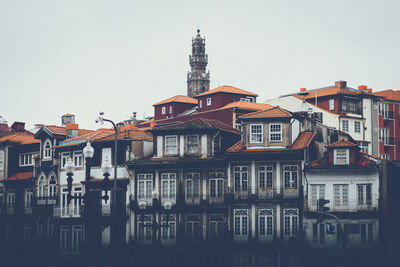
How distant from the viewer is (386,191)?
5747cm

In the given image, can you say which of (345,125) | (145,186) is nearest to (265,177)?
(145,186)

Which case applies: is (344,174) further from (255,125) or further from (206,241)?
(206,241)

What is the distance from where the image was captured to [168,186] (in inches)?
2466

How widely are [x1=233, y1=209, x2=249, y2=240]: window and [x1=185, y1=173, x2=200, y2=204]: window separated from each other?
389 cm

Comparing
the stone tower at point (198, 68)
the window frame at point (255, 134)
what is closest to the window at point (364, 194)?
the window frame at point (255, 134)

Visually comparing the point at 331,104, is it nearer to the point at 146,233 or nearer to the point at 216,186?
the point at 216,186

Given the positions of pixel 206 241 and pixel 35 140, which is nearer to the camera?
pixel 206 241

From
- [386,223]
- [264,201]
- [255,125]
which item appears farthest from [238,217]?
[386,223]

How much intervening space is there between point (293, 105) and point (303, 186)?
92.9 ft

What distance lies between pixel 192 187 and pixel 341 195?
12.4 m

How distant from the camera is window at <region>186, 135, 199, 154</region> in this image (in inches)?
2453

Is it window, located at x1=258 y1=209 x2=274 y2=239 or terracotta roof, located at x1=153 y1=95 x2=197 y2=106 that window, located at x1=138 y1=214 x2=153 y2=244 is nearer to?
window, located at x1=258 y1=209 x2=274 y2=239

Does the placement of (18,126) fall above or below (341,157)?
above

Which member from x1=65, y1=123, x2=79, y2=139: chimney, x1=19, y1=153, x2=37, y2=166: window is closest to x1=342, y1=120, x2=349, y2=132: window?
x1=65, y1=123, x2=79, y2=139: chimney
